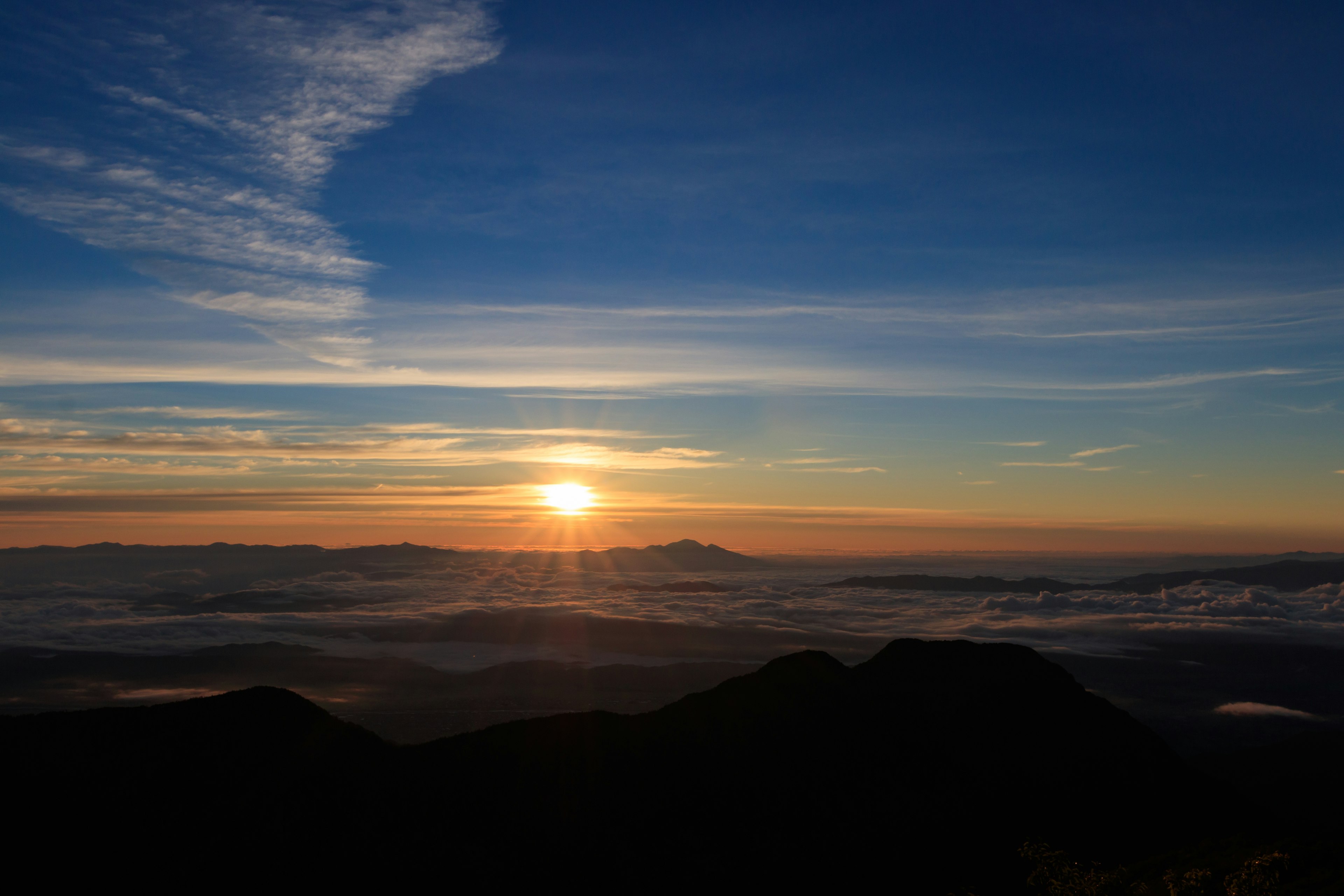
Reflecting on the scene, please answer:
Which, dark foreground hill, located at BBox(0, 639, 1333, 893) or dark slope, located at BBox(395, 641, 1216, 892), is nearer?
dark foreground hill, located at BBox(0, 639, 1333, 893)

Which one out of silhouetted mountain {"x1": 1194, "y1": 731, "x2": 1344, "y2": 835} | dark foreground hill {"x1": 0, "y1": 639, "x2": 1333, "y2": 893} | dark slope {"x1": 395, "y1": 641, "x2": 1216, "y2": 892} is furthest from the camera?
silhouetted mountain {"x1": 1194, "y1": 731, "x2": 1344, "y2": 835}

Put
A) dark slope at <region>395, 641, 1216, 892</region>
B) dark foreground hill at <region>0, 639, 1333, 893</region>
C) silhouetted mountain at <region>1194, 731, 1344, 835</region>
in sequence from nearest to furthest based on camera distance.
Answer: dark foreground hill at <region>0, 639, 1333, 893</region> → dark slope at <region>395, 641, 1216, 892</region> → silhouetted mountain at <region>1194, 731, 1344, 835</region>

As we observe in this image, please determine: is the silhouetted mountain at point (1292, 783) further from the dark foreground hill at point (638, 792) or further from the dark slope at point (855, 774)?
the dark foreground hill at point (638, 792)

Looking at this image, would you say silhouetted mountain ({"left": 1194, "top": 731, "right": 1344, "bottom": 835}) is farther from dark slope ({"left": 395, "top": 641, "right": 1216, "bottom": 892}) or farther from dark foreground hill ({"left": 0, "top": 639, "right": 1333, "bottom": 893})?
dark foreground hill ({"left": 0, "top": 639, "right": 1333, "bottom": 893})

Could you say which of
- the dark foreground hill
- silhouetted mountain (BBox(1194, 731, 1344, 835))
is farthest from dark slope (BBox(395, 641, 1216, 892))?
silhouetted mountain (BBox(1194, 731, 1344, 835))

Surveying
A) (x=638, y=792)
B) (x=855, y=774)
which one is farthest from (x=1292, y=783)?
(x=638, y=792)

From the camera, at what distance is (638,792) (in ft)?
185

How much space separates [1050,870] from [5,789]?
202 feet

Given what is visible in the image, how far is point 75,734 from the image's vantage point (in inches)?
2160

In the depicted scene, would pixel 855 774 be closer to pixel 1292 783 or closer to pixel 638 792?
pixel 638 792

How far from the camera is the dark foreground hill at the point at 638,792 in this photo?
49.5m

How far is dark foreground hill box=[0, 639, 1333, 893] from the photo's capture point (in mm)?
49469

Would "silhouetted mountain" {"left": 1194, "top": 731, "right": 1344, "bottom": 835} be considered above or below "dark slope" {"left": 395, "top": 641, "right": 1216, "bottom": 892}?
below

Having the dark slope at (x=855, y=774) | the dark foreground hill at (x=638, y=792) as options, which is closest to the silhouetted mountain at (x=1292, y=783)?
the dark slope at (x=855, y=774)
